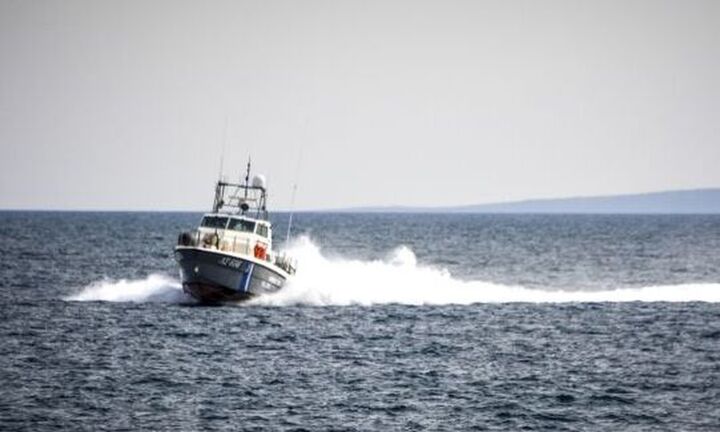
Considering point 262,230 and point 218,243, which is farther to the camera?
point 262,230

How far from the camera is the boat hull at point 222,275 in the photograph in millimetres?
49344

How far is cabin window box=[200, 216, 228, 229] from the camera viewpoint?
170 feet

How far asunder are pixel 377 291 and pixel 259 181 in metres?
10.8

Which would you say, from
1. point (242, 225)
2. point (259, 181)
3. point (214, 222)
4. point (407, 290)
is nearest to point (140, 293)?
point (214, 222)

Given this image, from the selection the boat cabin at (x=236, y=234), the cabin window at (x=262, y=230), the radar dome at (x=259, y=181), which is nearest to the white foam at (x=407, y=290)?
the cabin window at (x=262, y=230)

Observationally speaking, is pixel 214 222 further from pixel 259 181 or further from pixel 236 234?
pixel 259 181

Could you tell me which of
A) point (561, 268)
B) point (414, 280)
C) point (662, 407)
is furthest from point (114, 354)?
point (561, 268)

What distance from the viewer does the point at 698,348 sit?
140 feet

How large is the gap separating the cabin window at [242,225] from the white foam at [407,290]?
14.5 feet

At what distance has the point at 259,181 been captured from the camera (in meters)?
54.1

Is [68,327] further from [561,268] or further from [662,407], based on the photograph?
[561,268]

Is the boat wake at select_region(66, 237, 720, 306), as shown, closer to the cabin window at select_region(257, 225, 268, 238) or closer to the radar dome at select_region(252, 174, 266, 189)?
the cabin window at select_region(257, 225, 268, 238)

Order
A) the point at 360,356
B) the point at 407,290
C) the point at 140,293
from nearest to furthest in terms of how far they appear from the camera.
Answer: the point at 360,356
the point at 140,293
the point at 407,290

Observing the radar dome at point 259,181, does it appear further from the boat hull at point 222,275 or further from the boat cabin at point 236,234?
the boat hull at point 222,275
